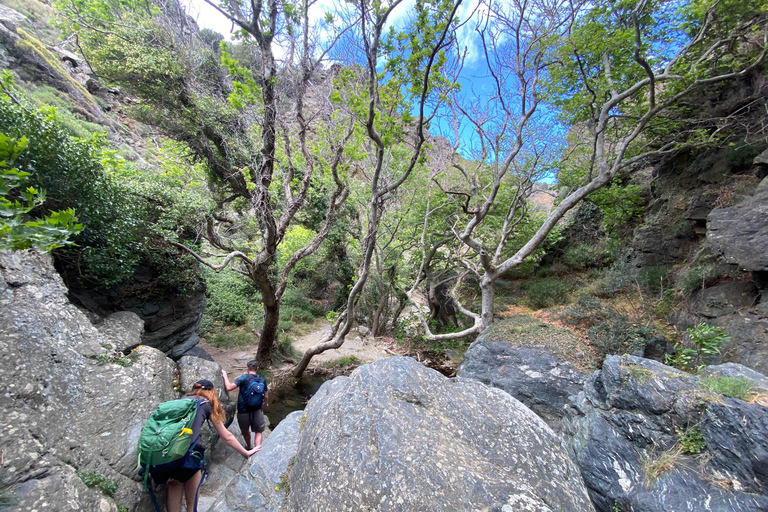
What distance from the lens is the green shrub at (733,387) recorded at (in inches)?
104

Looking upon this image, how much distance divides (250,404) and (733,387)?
20.1 ft

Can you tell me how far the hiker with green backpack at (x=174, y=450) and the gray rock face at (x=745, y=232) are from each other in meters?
9.08

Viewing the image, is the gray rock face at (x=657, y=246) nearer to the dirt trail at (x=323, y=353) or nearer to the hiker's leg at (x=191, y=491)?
the dirt trail at (x=323, y=353)

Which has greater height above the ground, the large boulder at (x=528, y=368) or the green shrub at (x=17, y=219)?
the green shrub at (x=17, y=219)

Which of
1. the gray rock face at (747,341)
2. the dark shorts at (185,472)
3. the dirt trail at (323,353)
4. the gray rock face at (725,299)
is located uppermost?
the gray rock face at (725,299)

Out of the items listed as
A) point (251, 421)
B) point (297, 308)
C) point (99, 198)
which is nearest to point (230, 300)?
point (297, 308)

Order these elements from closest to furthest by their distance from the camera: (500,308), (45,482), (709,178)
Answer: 1. (45,482)
2. (709,178)
3. (500,308)

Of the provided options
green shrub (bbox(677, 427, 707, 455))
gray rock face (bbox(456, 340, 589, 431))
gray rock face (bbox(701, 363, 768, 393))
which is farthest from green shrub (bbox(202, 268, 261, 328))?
gray rock face (bbox(701, 363, 768, 393))

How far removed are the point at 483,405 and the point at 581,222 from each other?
11.0 m

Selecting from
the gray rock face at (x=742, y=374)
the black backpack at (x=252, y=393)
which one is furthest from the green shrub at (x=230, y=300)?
the gray rock face at (x=742, y=374)

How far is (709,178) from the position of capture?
22.8 ft

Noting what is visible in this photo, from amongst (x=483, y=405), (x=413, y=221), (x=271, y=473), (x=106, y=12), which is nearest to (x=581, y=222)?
(x=413, y=221)

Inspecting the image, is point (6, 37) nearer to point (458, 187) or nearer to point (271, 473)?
point (458, 187)

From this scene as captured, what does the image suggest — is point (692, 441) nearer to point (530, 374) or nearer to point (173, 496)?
point (530, 374)
